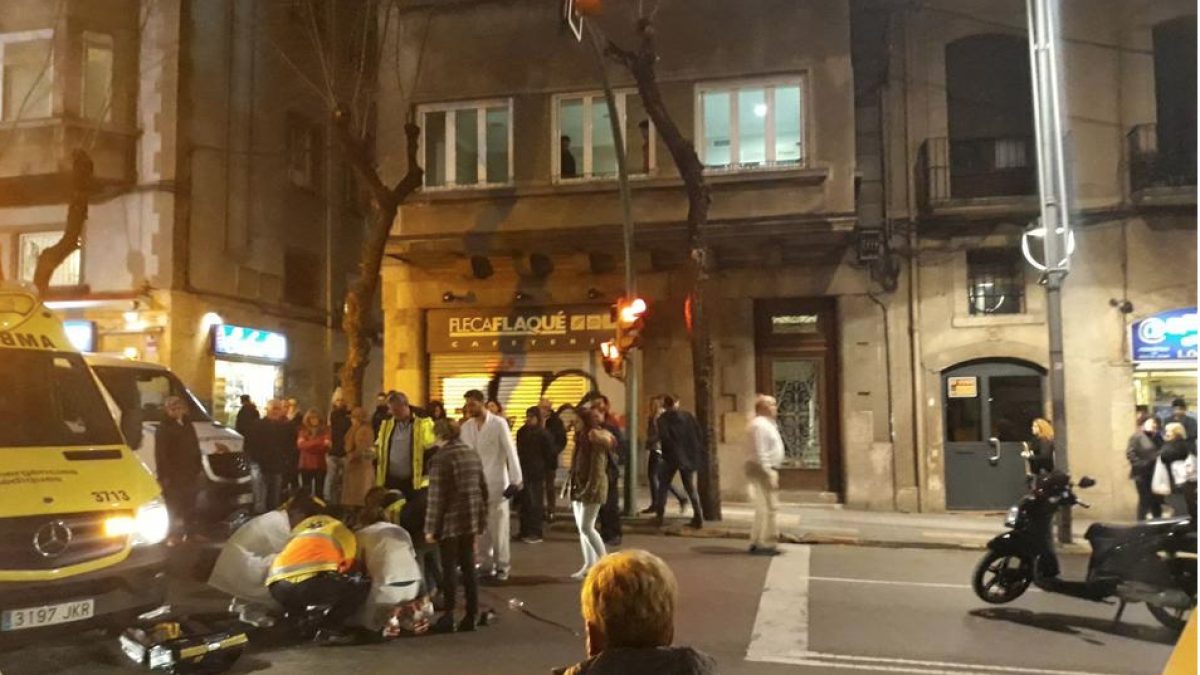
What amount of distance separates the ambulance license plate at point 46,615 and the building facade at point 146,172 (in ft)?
40.8

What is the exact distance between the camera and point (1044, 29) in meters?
11.9

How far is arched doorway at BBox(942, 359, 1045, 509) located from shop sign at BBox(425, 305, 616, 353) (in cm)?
604

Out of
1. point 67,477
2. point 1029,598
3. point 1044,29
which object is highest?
point 1044,29

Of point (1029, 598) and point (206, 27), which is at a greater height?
point (206, 27)

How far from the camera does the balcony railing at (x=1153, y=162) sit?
14492 millimetres

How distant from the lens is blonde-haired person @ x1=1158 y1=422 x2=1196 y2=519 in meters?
10.8

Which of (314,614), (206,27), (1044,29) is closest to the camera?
(314,614)

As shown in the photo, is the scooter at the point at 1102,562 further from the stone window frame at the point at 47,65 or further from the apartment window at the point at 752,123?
the stone window frame at the point at 47,65

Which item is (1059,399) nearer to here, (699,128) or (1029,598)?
(1029,598)

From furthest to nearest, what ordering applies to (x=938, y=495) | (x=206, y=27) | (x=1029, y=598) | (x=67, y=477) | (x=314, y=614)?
(x=206, y=27)
(x=938, y=495)
(x=1029, y=598)
(x=314, y=614)
(x=67, y=477)

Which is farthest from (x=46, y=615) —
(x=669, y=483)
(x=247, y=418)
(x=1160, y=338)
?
(x=1160, y=338)

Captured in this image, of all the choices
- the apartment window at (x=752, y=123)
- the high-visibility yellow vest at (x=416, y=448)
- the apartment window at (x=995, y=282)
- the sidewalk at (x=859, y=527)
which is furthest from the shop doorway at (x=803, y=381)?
the high-visibility yellow vest at (x=416, y=448)

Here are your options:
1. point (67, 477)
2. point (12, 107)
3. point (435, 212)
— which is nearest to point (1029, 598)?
point (67, 477)

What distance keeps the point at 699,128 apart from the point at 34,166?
12391 millimetres
